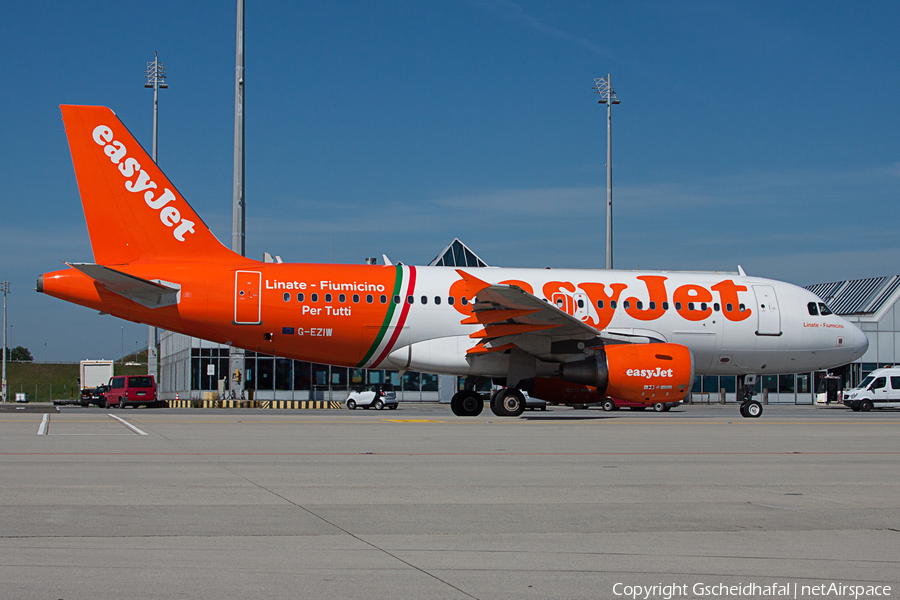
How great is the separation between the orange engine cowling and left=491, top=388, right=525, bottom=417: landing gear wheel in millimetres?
1869

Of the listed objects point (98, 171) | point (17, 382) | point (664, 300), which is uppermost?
point (98, 171)

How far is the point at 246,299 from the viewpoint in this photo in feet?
69.8

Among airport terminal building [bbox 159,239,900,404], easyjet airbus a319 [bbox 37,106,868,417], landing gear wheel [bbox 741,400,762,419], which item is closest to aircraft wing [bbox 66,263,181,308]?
easyjet airbus a319 [bbox 37,106,868,417]

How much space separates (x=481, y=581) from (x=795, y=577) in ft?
5.87

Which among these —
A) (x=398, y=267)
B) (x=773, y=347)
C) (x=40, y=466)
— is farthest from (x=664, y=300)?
(x=40, y=466)

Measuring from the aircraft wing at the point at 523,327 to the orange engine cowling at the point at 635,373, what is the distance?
81cm

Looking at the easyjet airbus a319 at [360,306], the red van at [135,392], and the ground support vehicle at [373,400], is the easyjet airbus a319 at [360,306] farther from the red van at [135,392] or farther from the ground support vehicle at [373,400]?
the red van at [135,392]

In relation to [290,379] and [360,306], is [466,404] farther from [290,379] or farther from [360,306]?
[290,379]

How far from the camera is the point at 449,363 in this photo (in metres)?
22.4

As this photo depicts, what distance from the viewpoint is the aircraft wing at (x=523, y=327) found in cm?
2092

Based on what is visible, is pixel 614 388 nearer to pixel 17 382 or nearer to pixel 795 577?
pixel 795 577

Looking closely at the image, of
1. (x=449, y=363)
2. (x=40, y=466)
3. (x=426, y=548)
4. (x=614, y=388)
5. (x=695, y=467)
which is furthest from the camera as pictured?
(x=449, y=363)

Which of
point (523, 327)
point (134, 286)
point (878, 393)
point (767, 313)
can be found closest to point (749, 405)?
point (767, 313)

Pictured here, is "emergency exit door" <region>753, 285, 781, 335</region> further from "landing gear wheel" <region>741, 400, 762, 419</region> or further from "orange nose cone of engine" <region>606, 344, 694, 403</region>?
"orange nose cone of engine" <region>606, 344, 694, 403</region>
